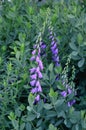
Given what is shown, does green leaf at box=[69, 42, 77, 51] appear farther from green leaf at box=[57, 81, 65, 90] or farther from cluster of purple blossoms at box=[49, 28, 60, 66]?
green leaf at box=[57, 81, 65, 90]

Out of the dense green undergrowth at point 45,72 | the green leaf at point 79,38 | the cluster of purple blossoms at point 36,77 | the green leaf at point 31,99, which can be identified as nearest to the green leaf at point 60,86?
the dense green undergrowth at point 45,72

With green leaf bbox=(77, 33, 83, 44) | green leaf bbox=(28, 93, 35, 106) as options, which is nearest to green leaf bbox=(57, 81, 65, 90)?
green leaf bbox=(28, 93, 35, 106)

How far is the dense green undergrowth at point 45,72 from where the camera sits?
2.18 meters

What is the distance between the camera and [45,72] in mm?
2496

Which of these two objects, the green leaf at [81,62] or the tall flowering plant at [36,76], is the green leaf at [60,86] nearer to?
the tall flowering plant at [36,76]

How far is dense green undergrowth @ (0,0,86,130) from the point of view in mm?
2182

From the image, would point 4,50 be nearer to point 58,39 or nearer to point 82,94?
point 58,39

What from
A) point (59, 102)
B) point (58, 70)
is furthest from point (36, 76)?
point (59, 102)

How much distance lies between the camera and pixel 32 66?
2381 mm

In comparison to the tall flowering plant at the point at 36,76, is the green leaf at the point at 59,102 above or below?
below

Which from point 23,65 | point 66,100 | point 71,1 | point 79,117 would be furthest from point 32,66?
point 71,1

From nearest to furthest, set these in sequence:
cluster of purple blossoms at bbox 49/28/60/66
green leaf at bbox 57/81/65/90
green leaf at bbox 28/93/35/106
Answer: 1. green leaf at bbox 28/93/35/106
2. green leaf at bbox 57/81/65/90
3. cluster of purple blossoms at bbox 49/28/60/66

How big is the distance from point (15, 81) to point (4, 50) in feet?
1.24

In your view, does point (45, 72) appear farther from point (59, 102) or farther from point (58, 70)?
point (59, 102)
